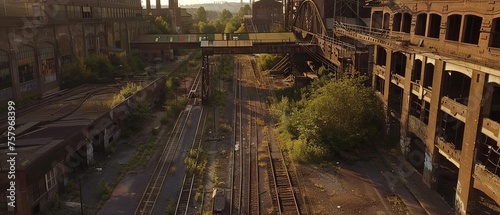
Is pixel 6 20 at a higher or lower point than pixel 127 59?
higher

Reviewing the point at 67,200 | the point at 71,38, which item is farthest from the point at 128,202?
the point at 71,38

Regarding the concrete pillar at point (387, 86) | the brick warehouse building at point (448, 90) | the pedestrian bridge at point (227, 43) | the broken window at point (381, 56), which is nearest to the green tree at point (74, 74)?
the pedestrian bridge at point (227, 43)

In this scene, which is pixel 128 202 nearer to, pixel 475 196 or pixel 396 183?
pixel 396 183

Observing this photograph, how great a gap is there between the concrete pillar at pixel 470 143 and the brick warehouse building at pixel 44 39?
2972cm

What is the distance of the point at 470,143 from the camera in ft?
52.9

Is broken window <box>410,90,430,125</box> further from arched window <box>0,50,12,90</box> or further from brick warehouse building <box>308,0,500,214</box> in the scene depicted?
arched window <box>0,50,12,90</box>

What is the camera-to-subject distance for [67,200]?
762 inches

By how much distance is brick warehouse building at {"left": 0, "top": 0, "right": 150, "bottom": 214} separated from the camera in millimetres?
17672

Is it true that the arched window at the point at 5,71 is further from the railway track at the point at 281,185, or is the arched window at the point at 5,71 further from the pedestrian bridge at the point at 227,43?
the railway track at the point at 281,185

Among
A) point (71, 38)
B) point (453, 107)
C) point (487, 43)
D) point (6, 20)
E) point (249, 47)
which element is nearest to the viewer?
point (487, 43)

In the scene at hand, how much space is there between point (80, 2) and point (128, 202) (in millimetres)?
32948

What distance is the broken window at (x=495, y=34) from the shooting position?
16.2 metres

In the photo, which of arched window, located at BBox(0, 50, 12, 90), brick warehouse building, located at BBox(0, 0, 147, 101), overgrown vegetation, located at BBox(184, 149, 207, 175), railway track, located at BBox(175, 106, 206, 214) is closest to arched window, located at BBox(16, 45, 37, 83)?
brick warehouse building, located at BBox(0, 0, 147, 101)

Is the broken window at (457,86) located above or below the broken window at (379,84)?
above
